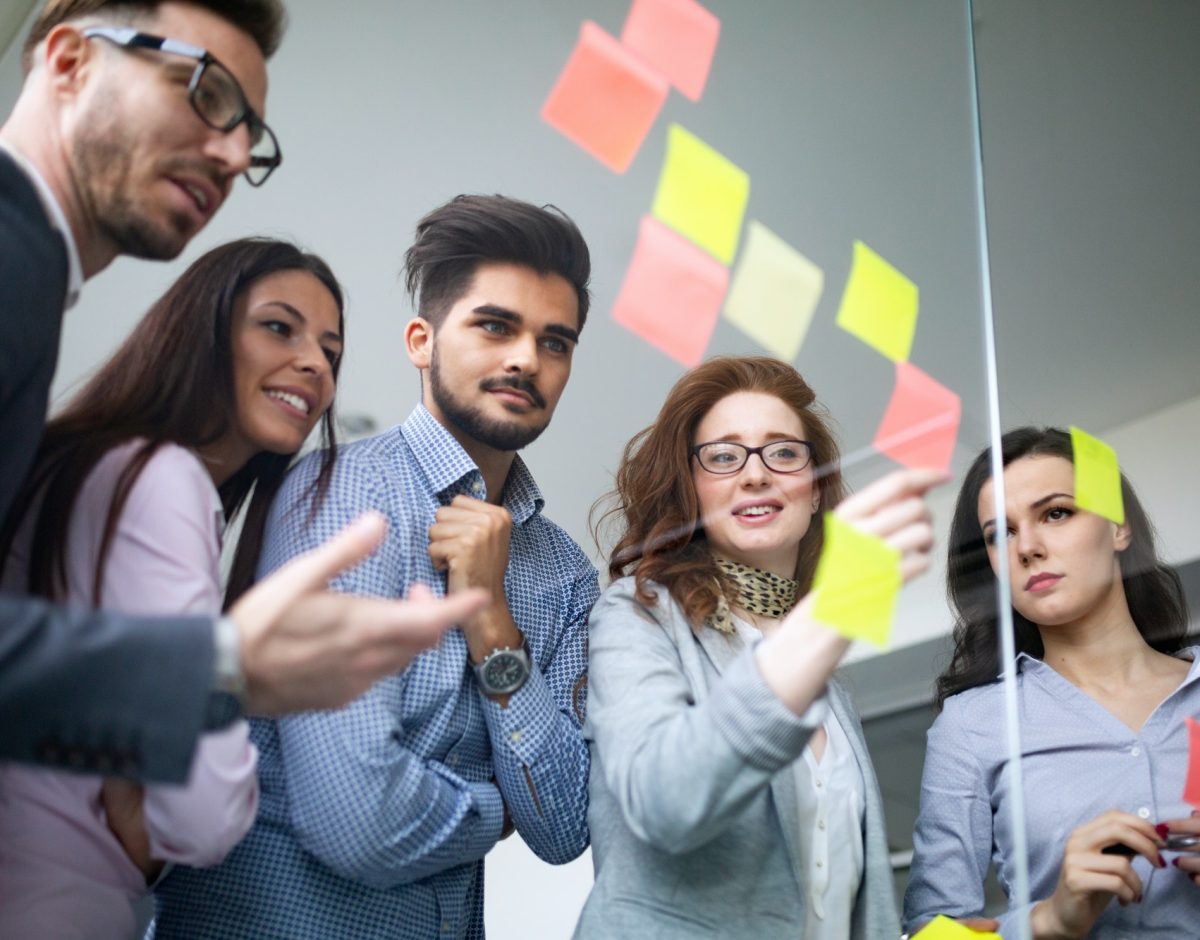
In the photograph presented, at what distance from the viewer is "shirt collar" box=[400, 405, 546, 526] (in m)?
1.17

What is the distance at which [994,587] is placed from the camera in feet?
4.18

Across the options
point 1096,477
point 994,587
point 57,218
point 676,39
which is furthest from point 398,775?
point 1096,477

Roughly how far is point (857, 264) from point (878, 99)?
0.34m

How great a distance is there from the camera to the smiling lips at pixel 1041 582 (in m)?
1.33

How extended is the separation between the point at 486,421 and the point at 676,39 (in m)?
0.41

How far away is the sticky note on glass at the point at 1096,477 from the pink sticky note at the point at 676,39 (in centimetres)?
62

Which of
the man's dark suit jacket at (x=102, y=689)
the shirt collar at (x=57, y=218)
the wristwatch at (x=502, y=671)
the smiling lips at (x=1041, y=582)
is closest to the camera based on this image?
the man's dark suit jacket at (x=102, y=689)

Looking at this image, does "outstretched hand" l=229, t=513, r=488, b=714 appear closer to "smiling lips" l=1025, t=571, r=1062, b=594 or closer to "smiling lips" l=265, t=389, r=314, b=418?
"smiling lips" l=265, t=389, r=314, b=418

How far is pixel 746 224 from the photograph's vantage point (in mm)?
1148

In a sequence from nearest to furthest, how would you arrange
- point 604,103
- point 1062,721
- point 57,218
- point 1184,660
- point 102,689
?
point 102,689 < point 57,218 < point 604,103 < point 1062,721 < point 1184,660

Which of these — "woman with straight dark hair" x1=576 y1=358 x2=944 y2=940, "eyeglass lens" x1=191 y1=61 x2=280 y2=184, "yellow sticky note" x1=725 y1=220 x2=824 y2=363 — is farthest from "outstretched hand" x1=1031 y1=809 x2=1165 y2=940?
"eyeglass lens" x1=191 y1=61 x2=280 y2=184

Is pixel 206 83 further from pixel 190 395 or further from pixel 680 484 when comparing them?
pixel 680 484

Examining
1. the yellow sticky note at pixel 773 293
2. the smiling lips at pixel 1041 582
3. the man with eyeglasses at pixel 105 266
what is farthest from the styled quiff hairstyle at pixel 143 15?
the smiling lips at pixel 1041 582

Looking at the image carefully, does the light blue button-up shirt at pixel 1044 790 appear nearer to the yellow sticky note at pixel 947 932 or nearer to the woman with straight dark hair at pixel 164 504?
the yellow sticky note at pixel 947 932
